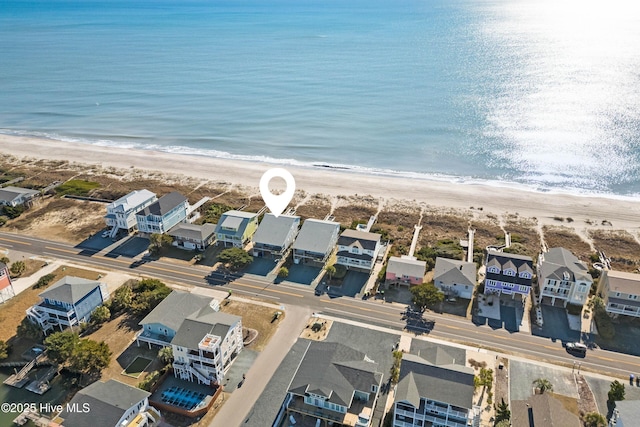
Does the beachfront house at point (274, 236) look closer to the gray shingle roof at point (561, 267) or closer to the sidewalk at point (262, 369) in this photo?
the sidewalk at point (262, 369)

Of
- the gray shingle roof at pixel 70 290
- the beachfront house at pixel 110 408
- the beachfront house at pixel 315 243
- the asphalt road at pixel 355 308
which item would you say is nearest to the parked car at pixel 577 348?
the asphalt road at pixel 355 308

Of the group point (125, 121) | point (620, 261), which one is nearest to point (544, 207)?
point (620, 261)

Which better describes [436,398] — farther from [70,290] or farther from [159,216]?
[159,216]

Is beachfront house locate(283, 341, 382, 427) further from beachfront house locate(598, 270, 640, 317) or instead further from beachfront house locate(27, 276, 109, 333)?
beachfront house locate(598, 270, 640, 317)

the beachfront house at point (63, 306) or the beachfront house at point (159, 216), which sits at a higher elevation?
the beachfront house at point (159, 216)

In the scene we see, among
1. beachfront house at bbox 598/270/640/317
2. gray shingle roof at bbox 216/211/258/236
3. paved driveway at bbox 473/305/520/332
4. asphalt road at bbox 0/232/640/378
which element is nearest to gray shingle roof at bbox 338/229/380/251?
asphalt road at bbox 0/232/640/378

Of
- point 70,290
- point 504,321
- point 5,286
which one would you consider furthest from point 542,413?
point 5,286

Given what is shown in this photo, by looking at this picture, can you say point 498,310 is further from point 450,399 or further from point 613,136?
point 613,136
